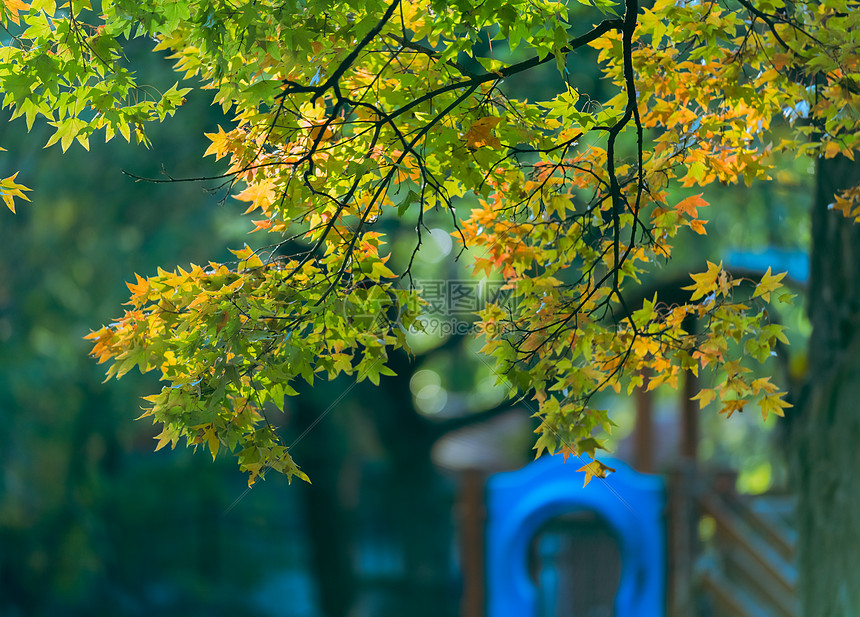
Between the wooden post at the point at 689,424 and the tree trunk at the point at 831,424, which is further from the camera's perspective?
the wooden post at the point at 689,424

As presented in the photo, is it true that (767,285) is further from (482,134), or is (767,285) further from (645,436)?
(645,436)

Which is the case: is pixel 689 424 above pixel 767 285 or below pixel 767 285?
below

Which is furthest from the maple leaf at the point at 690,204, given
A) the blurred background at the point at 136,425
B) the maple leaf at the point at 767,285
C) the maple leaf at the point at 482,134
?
the blurred background at the point at 136,425

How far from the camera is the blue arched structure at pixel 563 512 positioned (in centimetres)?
664

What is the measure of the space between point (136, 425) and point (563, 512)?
15.2ft

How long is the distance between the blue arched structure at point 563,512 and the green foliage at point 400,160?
13.2 feet

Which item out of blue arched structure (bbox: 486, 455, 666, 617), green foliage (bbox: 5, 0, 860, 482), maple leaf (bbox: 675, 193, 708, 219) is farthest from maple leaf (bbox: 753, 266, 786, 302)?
blue arched structure (bbox: 486, 455, 666, 617)

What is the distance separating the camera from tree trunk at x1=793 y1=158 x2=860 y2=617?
4.55 metres

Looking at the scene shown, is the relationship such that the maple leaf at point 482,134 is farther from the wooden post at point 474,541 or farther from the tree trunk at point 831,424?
the wooden post at point 474,541

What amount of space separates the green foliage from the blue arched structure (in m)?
4.04

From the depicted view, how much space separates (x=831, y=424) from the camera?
4.66 m

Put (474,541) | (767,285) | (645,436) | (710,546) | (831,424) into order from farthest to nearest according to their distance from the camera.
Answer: (645,436) < (474,541) < (710,546) < (831,424) < (767,285)

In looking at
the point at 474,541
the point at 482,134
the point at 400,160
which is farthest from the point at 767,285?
the point at 474,541

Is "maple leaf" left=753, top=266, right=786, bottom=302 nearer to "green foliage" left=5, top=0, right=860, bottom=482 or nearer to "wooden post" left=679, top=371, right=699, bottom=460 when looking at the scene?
"green foliage" left=5, top=0, right=860, bottom=482
